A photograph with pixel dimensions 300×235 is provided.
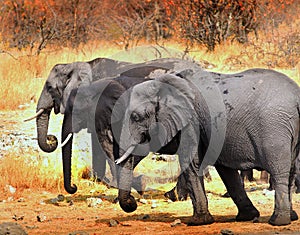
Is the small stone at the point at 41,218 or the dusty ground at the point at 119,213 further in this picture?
the small stone at the point at 41,218

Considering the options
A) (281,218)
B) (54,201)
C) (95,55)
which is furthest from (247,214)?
(95,55)

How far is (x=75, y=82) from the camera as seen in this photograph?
10.3 meters

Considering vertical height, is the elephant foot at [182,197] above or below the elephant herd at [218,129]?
below

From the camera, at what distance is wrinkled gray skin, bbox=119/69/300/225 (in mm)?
6605

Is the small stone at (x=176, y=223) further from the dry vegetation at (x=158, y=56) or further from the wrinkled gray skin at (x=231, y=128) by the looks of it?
the dry vegetation at (x=158, y=56)

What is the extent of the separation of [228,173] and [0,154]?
4.14m

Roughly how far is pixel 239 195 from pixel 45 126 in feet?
11.5

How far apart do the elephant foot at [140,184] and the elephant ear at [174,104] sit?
7.47ft

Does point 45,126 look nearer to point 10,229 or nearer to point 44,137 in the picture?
point 44,137

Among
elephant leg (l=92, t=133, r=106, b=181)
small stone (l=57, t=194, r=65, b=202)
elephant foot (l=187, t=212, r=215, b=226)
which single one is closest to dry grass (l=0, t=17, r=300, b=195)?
elephant leg (l=92, t=133, r=106, b=181)

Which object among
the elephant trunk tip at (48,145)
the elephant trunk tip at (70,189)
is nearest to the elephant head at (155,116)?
the elephant trunk tip at (70,189)

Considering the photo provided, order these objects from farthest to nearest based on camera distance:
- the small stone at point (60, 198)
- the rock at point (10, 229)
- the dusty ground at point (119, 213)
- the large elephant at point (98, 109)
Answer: the large elephant at point (98, 109) → the small stone at point (60, 198) → the dusty ground at point (119, 213) → the rock at point (10, 229)

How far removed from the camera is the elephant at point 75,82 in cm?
988

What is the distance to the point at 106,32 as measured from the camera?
92.9ft
